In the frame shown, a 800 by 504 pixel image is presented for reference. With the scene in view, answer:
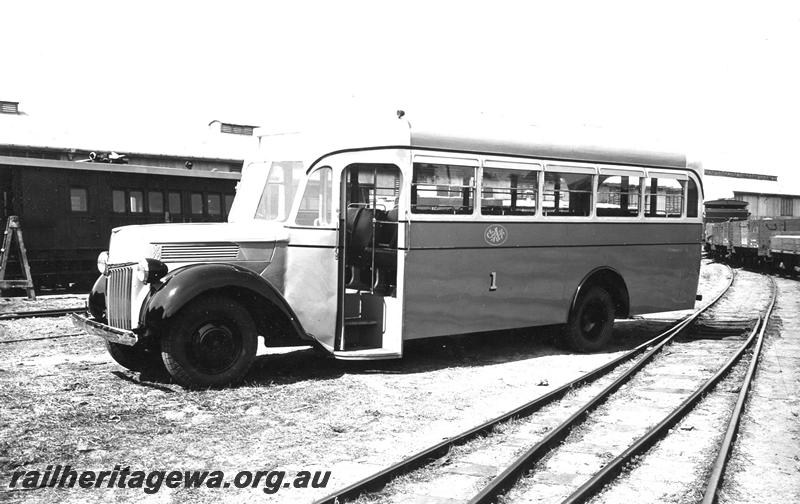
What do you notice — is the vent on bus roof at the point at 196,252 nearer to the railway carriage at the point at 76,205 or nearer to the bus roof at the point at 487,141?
the bus roof at the point at 487,141

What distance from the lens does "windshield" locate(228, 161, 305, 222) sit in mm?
7770

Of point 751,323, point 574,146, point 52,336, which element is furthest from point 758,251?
point 52,336

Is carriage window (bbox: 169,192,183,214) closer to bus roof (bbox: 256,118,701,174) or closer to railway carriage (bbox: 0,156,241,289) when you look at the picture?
railway carriage (bbox: 0,156,241,289)

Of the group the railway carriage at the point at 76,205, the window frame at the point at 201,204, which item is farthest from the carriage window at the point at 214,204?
the railway carriage at the point at 76,205

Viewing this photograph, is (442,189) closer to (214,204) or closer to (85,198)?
(85,198)

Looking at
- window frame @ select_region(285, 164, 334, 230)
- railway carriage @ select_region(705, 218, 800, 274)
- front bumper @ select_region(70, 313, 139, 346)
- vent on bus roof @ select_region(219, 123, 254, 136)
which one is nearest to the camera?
front bumper @ select_region(70, 313, 139, 346)

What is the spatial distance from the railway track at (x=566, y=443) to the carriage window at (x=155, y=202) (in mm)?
11931

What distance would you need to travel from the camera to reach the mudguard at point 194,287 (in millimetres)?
6629

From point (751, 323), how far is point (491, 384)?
6.96 meters

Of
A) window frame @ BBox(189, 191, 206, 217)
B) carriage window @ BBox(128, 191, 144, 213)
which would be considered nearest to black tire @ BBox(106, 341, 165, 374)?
carriage window @ BBox(128, 191, 144, 213)

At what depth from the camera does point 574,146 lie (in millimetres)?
9234

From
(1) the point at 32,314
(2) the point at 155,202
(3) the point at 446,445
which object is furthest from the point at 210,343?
(2) the point at 155,202

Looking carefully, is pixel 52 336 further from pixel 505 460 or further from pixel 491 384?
pixel 505 460

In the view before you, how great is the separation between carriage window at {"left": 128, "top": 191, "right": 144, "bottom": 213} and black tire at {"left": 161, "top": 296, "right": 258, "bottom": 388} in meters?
11.1
